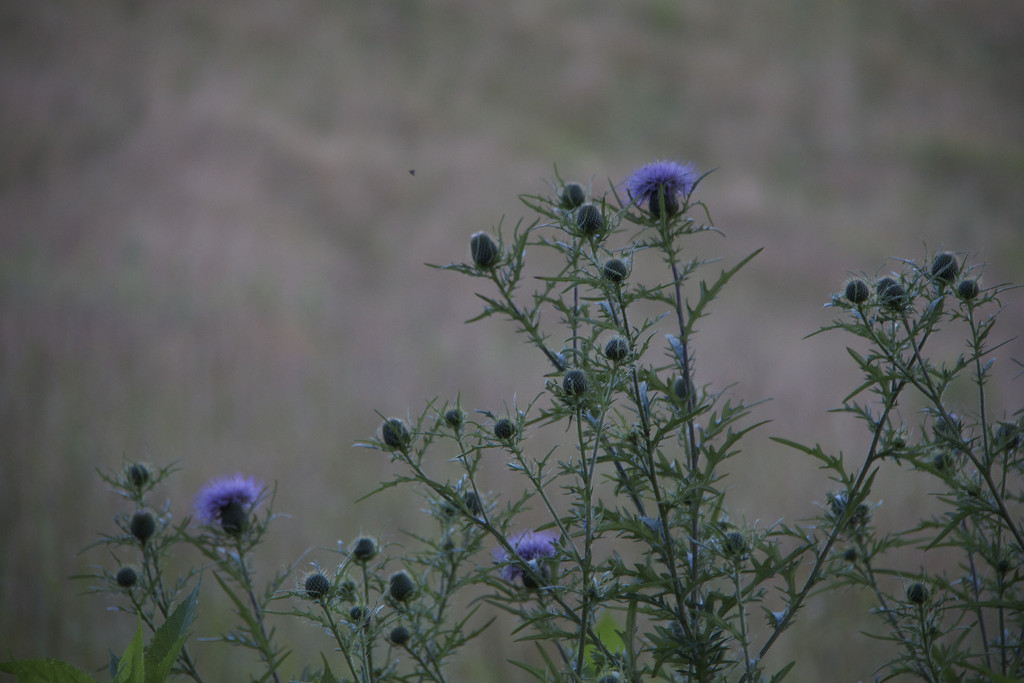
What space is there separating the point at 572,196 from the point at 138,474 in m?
0.51

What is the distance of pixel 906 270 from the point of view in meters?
0.61

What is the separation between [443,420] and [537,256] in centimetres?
117

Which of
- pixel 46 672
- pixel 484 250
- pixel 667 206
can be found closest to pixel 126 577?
pixel 46 672

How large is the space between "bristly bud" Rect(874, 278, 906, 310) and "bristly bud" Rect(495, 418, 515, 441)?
299 mm

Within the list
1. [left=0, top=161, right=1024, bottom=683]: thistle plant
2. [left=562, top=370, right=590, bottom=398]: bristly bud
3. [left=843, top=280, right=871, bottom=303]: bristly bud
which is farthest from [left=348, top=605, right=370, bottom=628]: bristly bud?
[left=843, top=280, right=871, bottom=303]: bristly bud

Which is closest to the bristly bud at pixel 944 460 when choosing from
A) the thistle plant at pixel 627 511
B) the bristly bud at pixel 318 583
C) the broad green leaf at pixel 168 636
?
the thistle plant at pixel 627 511

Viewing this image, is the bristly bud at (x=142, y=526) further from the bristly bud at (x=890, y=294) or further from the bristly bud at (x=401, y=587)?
the bristly bud at (x=890, y=294)

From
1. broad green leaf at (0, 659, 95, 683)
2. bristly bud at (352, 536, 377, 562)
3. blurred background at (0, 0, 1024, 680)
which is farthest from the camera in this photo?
blurred background at (0, 0, 1024, 680)

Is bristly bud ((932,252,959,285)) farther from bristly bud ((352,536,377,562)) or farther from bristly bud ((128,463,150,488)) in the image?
bristly bud ((128,463,150,488))

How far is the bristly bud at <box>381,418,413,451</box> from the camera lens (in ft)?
1.82

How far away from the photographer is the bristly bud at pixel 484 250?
57cm

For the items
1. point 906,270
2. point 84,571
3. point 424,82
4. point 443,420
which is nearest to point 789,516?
point 906,270

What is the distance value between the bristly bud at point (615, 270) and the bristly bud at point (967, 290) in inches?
10.4

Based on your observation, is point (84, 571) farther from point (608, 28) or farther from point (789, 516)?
point (608, 28)
